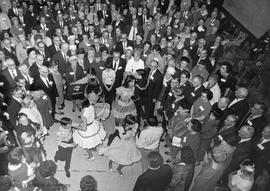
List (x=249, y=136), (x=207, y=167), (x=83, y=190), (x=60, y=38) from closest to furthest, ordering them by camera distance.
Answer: (x=83, y=190) → (x=207, y=167) → (x=249, y=136) → (x=60, y=38)

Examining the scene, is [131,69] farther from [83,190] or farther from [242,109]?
[83,190]

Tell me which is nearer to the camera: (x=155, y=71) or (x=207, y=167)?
(x=207, y=167)

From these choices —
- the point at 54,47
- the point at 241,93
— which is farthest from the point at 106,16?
the point at 241,93

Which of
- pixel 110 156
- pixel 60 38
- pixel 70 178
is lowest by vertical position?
pixel 70 178

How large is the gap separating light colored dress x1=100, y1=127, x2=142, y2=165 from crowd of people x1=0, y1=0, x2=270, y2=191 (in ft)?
0.07

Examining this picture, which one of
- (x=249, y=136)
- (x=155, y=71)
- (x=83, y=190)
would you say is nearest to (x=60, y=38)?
(x=155, y=71)

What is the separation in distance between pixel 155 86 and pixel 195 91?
1.02 m

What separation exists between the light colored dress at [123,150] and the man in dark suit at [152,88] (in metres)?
1.45

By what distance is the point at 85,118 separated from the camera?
5.09 meters

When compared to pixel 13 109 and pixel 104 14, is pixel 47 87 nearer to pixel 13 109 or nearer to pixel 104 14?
pixel 13 109

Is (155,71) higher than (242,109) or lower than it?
higher

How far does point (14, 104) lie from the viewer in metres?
5.41

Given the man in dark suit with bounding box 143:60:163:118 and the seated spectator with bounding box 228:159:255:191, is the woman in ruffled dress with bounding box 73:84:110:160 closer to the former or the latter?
the man in dark suit with bounding box 143:60:163:118

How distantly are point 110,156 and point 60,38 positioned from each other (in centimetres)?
379
